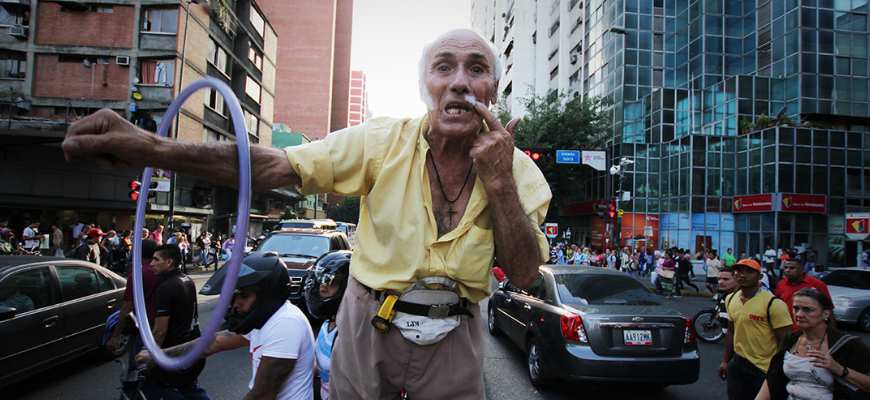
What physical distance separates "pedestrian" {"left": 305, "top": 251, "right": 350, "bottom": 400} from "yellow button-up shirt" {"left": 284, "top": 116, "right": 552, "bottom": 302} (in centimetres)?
244

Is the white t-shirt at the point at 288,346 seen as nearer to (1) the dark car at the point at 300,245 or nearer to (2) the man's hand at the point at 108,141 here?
(2) the man's hand at the point at 108,141

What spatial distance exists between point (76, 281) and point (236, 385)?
9.24 feet

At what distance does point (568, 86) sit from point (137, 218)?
44.7 meters

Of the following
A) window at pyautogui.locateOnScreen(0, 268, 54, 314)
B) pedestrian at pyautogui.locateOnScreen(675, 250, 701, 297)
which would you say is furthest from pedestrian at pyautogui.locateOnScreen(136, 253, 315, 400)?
pedestrian at pyautogui.locateOnScreen(675, 250, 701, 297)

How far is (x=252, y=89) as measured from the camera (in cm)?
3303

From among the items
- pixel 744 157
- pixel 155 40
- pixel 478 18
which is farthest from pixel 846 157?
pixel 478 18

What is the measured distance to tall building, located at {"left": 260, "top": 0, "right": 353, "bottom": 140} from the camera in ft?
249

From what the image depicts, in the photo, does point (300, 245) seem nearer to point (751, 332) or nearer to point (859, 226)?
point (751, 332)

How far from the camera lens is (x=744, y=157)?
26.2m

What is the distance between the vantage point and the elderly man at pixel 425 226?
1451 millimetres

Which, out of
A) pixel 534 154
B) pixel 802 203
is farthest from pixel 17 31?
pixel 802 203

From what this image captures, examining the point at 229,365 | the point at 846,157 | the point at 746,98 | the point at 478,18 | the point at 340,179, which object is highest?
the point at 478,18

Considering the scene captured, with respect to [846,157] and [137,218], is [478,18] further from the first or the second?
[137,218]

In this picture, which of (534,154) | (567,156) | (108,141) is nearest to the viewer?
(108,141)
